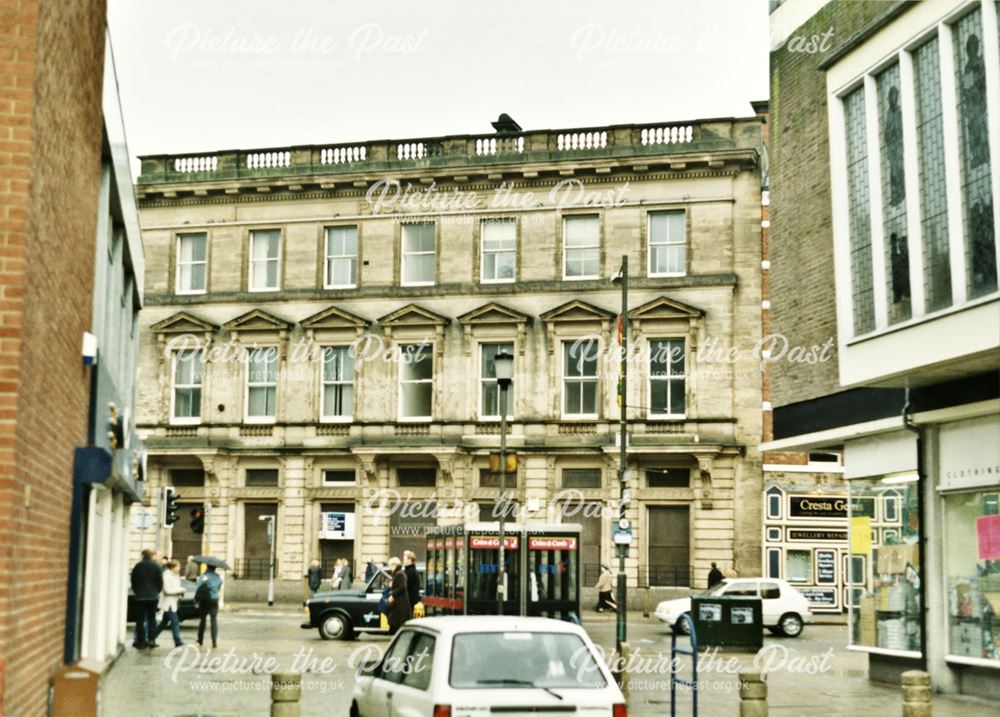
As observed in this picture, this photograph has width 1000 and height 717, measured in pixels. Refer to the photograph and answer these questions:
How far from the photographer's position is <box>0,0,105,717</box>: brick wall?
9.48 meters

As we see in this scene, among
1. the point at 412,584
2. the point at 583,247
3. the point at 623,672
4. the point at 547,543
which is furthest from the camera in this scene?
the point at 583,247

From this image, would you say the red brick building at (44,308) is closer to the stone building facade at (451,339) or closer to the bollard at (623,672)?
Answer: the bollard at (623,672)

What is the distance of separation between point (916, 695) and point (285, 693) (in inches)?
235

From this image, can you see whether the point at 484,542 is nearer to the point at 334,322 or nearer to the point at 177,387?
the point at 334,322

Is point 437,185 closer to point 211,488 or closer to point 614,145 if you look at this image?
point 614,145

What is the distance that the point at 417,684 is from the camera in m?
11.0

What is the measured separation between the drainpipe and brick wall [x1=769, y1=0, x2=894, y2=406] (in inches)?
130

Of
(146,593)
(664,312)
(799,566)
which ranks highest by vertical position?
(664,312)

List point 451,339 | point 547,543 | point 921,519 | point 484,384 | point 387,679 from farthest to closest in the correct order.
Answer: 1. point 451,339
2. point 484,384
3. point 547,543
4. point 921,519
5. point 387,679

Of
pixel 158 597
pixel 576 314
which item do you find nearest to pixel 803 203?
pixel 158 597

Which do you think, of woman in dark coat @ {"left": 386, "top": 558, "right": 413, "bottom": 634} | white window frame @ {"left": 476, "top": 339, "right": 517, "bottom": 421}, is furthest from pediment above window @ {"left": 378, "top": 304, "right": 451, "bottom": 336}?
woman in dark coat @ {"left": 386, "top": 558, "right": 413, "bottom": 634}

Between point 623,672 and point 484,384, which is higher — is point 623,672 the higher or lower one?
the lower one

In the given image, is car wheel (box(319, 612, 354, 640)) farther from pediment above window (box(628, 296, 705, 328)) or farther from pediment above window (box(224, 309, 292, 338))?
pediment above window (box(224, 309, 292, 338))

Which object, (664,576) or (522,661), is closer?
(522,661)
